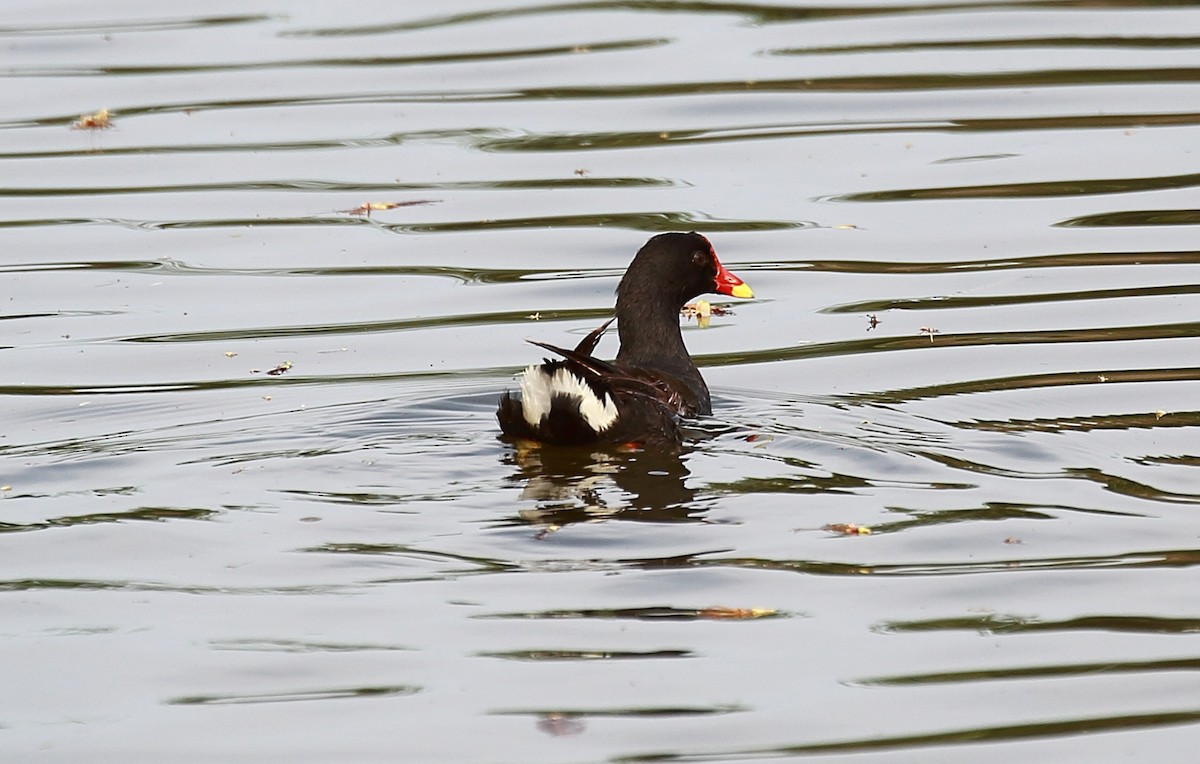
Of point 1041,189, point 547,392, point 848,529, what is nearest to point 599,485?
point 547,392

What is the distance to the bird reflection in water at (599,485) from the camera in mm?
7133

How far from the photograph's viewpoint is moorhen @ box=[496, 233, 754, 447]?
7.88 metres

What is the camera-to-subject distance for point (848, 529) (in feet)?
22.5

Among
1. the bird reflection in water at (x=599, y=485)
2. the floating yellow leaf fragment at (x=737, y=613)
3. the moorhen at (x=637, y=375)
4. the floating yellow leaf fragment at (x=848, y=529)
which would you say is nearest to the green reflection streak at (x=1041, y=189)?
the moorhen at (x=637, y=375)

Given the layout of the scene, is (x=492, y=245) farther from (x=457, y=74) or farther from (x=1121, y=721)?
(x=1121, y=721)

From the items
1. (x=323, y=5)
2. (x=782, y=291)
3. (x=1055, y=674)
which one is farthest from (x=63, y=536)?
(x=323, y=5)

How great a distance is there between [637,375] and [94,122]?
6966mm

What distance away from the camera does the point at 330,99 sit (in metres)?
14.9

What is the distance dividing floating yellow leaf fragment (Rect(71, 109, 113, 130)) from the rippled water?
112 millimetres

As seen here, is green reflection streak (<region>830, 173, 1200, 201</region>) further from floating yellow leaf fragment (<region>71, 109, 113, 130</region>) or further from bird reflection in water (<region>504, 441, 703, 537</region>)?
floating yellow leaf fragment (<region>71, 109, 113, 130</region>)

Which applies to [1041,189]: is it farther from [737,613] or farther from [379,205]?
[737,613]

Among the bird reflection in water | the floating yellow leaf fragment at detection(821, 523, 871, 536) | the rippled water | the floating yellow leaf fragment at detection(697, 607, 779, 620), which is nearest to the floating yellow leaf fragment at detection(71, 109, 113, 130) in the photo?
the rippled water

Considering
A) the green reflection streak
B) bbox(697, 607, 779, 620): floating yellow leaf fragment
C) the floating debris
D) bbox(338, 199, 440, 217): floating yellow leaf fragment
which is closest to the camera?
bbox(697, 607, 779, 620): floating yellow leaf fragment

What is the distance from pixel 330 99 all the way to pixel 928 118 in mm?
4333
